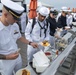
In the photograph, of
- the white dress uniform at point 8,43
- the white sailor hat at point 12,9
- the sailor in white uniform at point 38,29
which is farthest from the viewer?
the sailor in white uniform at point 38,29

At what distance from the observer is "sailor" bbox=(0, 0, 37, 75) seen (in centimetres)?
177

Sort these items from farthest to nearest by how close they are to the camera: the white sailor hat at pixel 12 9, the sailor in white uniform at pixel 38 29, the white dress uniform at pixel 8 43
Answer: the sailor in white uniform at pixel 38 29 < the white dress uniform at pixel 8 43 < the white sailor hat at pixel 12 9

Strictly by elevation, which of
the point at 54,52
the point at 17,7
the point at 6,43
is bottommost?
the point at 54,52

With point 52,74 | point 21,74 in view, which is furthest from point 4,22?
point 52,74

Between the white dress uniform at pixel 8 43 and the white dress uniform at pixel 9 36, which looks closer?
the white dress uniform at pixel 9 36

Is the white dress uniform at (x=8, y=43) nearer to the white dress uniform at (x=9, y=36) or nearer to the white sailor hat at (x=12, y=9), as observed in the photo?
the white dress uniform at (x=9, y=36)

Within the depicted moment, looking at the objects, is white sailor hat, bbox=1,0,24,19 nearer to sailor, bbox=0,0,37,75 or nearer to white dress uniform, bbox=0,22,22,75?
sailor, bbox=0,0,37,75

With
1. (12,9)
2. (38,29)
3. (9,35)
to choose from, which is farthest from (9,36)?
(38,29)

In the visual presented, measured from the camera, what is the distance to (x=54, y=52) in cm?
253

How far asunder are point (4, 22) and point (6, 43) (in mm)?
215

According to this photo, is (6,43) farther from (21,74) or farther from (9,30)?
(21,74)

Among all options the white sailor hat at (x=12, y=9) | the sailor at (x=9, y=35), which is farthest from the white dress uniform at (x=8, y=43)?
the white sailor hat at (x=12, y=9)

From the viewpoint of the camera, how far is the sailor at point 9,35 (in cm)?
177

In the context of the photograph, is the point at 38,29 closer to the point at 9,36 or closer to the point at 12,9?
the point at 9,36
